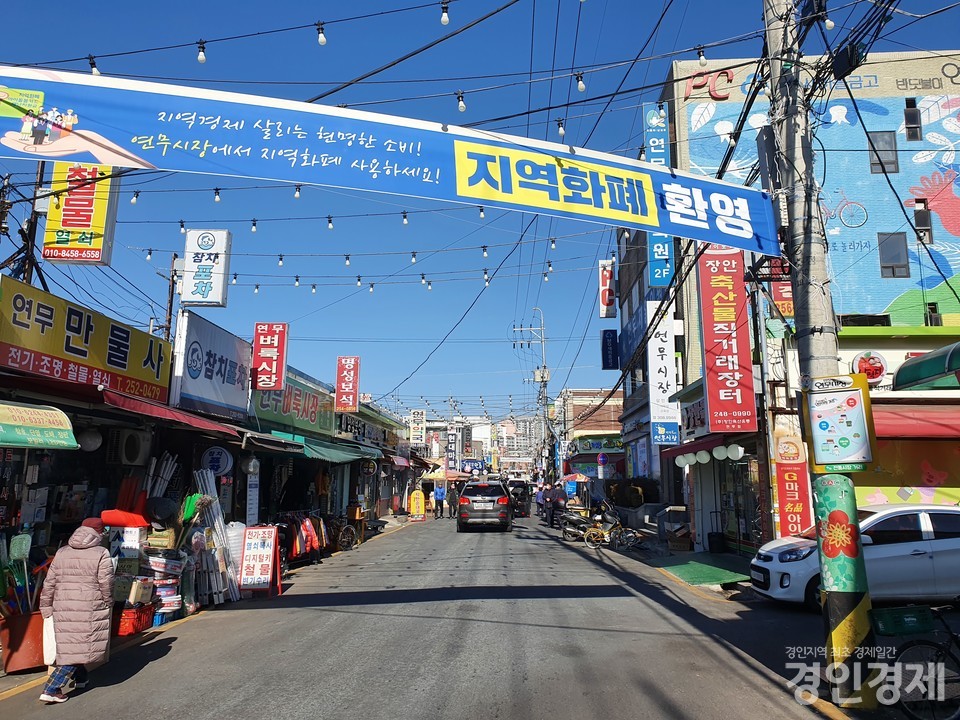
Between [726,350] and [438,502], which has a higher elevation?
[726,350]

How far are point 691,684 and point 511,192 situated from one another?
5384 mm

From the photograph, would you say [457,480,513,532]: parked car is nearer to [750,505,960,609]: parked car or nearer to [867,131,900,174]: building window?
[750,505,960,609]: parked car

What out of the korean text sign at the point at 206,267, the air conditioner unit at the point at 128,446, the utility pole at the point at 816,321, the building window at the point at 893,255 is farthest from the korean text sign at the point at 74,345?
the building window at the point at 893,255

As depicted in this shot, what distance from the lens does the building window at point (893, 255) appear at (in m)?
26.5

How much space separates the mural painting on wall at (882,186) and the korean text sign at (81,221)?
22.6 m

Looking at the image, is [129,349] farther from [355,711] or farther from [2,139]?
[355,711]

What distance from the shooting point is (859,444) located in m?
6.34

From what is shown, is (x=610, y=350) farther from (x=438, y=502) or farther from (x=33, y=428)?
(x=33, y=428)

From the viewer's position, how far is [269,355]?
1691 cm

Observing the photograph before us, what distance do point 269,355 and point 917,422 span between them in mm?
14498

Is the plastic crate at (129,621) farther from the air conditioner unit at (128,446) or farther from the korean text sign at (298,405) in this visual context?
the korean text sign at (298,405)

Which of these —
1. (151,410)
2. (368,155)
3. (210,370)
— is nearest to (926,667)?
(368,155)

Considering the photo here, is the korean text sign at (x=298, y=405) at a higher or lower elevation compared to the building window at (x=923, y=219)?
lower

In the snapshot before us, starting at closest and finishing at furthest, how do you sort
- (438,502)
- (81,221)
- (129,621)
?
1. (129,621)
2. (81,221)
3. (438,502)
